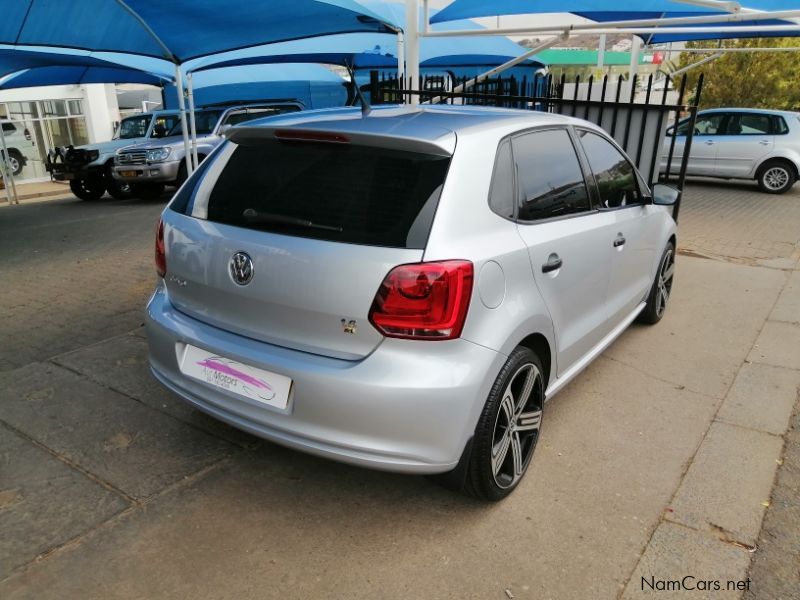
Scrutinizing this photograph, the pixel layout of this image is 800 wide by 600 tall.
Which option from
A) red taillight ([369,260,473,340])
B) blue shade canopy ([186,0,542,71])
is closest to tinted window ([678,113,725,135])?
blue shade canopy ([186,0,542,71])

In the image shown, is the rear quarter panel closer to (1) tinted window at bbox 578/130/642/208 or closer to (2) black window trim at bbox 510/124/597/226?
(2) black window trim at bbox 510/124/597/226

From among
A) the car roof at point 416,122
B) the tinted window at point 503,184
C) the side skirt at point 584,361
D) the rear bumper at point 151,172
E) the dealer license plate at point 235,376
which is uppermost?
the car roof at point 416,122

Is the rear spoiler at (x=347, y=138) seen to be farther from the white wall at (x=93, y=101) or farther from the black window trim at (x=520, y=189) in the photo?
the white wall at (x=93, y=101)

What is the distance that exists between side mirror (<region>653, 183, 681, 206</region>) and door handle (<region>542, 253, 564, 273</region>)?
6.02 feet

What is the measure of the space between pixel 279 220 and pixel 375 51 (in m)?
13.3

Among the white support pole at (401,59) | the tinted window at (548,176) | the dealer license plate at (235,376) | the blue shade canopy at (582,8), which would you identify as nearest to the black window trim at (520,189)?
the tinted window at (548,176)

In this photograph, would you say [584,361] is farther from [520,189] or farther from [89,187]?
[89,187]

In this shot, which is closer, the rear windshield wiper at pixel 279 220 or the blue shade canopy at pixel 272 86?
the rear windshield wiper at pixel 279 220

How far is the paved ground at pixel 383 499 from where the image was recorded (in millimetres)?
2422

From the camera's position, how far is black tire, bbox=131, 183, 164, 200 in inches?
504

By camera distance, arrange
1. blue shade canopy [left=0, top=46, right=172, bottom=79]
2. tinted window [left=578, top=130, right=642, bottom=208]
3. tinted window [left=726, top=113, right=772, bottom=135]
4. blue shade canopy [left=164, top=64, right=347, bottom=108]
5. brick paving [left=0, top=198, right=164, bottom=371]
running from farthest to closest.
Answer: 1. blue shade canopy [left=164, top=64, right=347, bottom=108]
2. tinted window [left=726, top=113, right=772, bottom=135]
3. blue shade canopy [left=0, top=46, right=172, bottom=79]
4. brick paving [left=0, top=198, right=164, bottom=371]
5. tinted window [left=578, top=130, right=642, bottom=208]

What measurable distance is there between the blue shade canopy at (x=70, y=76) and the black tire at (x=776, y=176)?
1294 centimetres

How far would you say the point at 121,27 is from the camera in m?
7.80

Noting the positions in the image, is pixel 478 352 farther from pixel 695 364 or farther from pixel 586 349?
pixel 695 364
